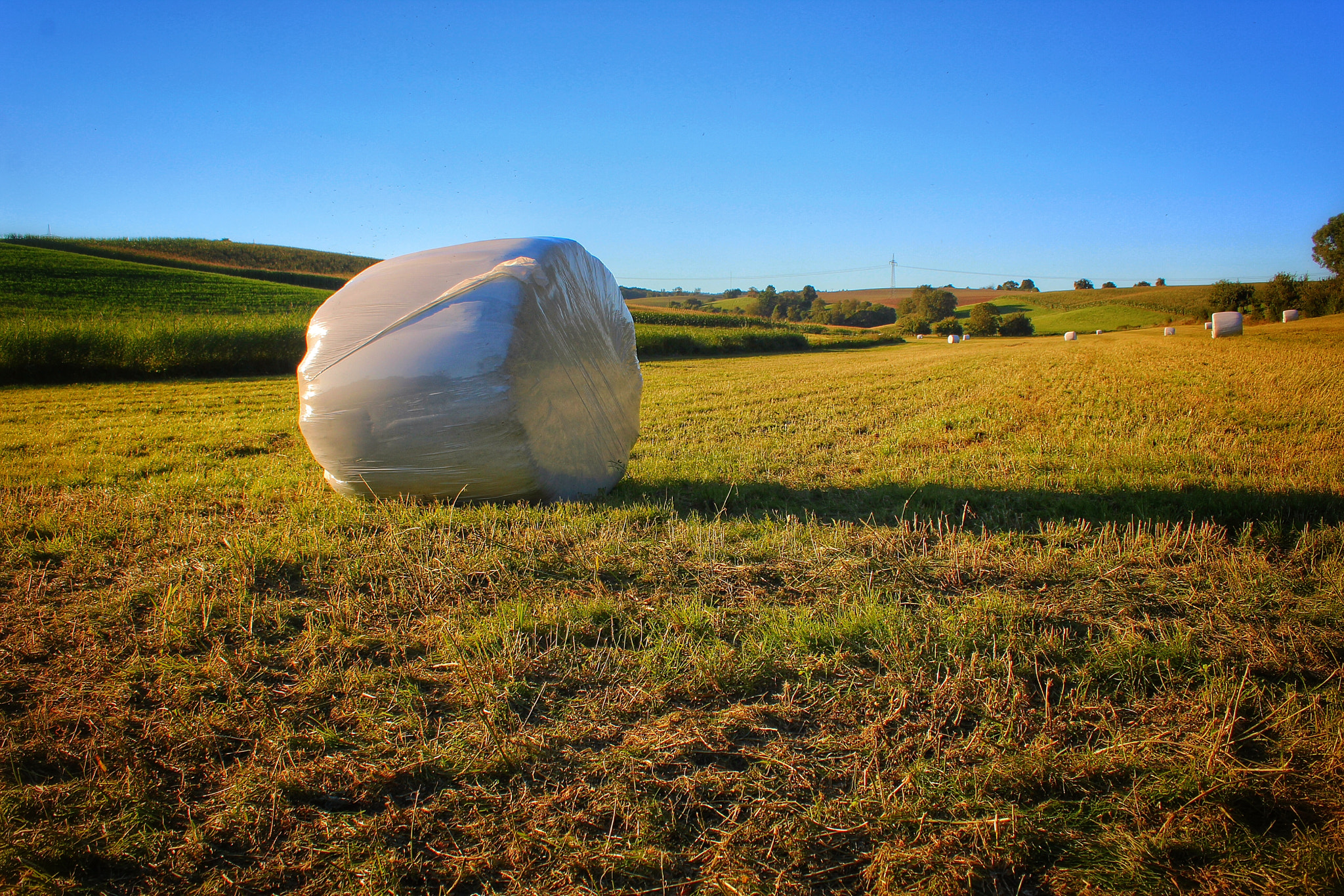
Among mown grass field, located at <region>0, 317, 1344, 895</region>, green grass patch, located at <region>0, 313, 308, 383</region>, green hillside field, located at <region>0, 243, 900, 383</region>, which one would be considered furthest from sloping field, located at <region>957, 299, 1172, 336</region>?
mown grass field, located at <region>0, 317, 1344, 895</region>

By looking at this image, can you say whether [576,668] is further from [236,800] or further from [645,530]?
[645,530]

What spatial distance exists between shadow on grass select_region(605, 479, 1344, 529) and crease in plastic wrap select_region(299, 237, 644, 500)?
1.01 meters

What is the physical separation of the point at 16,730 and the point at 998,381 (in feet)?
58.3

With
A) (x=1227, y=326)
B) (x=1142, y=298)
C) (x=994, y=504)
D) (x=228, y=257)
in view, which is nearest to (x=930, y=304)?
(x=1142, y=298)

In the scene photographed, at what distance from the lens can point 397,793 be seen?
2.21 metres

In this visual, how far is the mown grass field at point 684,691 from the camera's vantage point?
75.9 inches

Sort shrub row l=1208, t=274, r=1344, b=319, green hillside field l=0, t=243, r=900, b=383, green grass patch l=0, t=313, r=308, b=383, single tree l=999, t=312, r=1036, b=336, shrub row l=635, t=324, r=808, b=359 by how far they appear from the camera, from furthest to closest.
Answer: single tree l=999, t=312, r=1036, b=336 < shrub row l=1208, t=274, r=1344, b=319 < shrub row l=635, t=324, r=808, b=359 < green hillside field l=0, t=243, r=900, b=383 < green grass patch l=0, t=313, r=308, b=383

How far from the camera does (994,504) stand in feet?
17.7

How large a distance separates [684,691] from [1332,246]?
7731 centimetres

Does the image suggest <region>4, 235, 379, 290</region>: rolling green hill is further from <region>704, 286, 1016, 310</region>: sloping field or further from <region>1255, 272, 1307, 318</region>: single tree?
<region>1255, 272, 1307, 318</region>: single tree

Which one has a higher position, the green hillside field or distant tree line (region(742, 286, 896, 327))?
distant tree line (region(742, 286, 896, 327))

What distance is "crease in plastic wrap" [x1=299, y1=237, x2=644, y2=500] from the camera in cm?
487

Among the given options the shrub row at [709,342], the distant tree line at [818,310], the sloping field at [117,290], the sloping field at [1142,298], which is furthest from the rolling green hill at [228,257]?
the sloping field at [1142,298]

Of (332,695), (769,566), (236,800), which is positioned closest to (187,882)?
(236,800)
